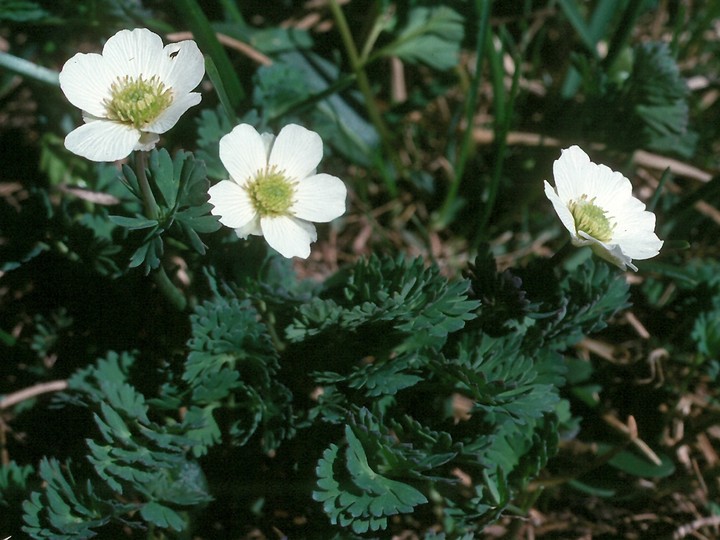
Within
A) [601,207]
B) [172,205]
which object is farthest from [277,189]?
[601,207]

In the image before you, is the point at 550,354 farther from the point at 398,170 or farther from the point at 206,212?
the point at 398,170

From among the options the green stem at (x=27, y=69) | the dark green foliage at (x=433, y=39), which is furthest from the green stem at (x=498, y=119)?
the green stem at (x=27, y=69)

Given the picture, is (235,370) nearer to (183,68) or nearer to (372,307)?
(372,307)

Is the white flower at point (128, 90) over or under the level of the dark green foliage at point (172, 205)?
over

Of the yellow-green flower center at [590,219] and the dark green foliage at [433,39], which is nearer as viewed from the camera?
the yellow-green flower center at [590,219]

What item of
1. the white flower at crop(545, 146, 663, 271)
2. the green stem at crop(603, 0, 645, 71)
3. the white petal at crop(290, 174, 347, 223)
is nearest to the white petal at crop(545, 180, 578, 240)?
the white flower at crop(545, 146, 663, 271)

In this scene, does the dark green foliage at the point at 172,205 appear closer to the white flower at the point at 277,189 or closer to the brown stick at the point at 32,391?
the white flower at the point at 277,189

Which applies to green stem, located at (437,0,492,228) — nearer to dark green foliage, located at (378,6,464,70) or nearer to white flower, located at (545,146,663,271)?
dark green foliage, located at (378,6,464,70)
